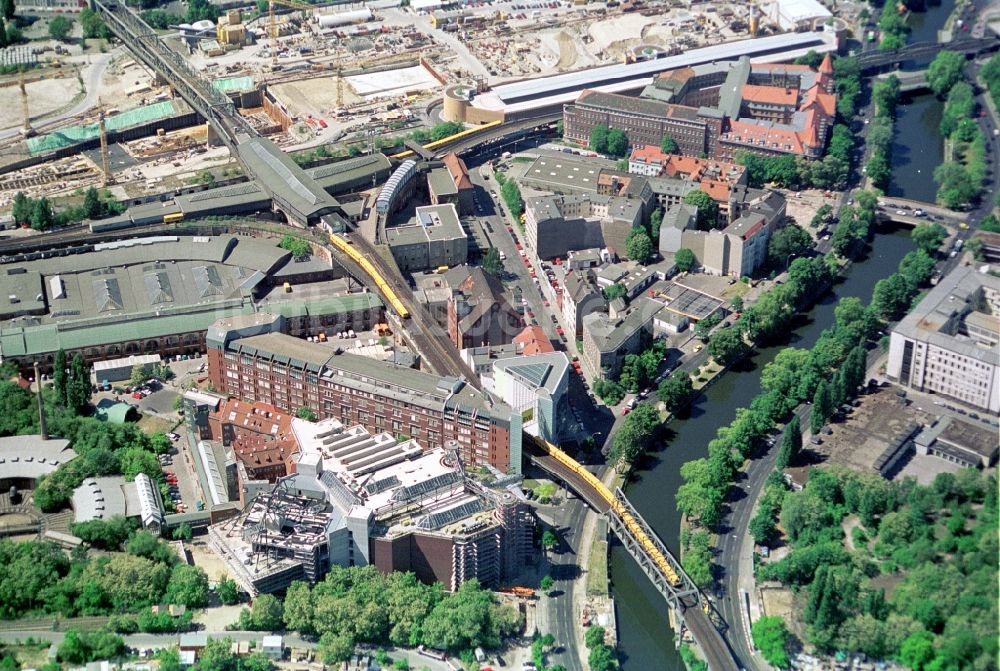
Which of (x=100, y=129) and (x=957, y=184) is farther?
(x=100, y=129)

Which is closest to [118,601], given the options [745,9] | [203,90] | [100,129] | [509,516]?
[509,516]

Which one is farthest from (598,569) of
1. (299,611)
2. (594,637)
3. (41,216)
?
(41,216)

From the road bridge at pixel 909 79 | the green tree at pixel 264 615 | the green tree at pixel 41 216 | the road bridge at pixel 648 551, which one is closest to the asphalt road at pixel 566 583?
the road bridge at pixel 648 551

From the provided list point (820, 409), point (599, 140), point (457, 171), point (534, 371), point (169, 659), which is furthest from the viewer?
point (599, 140)

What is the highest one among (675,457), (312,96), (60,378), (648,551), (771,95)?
(771,95)

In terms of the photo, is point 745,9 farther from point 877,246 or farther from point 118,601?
point 118,601

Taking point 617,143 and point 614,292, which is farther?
point 617,143

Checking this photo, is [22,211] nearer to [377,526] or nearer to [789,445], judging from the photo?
[377,526]
